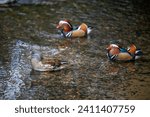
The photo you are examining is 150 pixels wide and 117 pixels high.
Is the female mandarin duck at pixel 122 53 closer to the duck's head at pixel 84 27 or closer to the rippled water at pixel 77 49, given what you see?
the rippled water at pixel 77 49

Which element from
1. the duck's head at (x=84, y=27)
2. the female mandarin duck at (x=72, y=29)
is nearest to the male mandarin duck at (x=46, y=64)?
the female mandarin duck at (x=72, y=29)

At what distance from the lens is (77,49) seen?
13188mm

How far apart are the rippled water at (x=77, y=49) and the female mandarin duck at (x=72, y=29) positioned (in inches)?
9.8

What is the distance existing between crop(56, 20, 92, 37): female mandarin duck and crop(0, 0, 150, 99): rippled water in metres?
0.25

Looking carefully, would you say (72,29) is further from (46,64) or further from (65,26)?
(46,64)

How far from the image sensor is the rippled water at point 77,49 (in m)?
10.5

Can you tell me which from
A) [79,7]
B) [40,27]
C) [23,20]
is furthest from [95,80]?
[79,7]

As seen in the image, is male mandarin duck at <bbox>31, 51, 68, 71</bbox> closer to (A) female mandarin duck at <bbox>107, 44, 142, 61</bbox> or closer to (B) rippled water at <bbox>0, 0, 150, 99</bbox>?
(B) rippled water at <bbox>0, 0, 150, 99</bbox>

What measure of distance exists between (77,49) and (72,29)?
1.29 meters

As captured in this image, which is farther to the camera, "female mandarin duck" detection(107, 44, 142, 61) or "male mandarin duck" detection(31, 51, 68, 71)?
"female mandarin duck" detection(107, 44, 142, 61)

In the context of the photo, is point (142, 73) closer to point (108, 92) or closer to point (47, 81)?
point (108, 92)

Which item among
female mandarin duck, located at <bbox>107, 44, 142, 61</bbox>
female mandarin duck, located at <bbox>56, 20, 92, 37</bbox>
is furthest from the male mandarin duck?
female mandarin duck, located at <bbox>56, 20, 92, 37</bbox>

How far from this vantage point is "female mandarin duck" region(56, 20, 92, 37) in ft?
46.3

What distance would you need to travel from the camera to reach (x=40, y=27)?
49.0 ft
